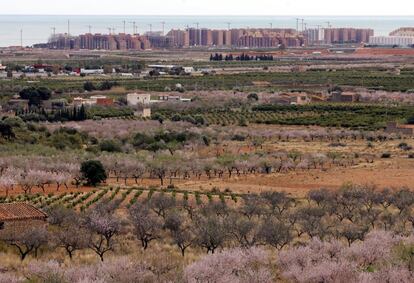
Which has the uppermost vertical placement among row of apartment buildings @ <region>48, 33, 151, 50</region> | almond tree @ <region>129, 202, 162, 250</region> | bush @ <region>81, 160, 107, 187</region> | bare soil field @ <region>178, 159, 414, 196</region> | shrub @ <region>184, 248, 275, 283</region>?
shrub @ <region>184, 248, 275, 283</region>

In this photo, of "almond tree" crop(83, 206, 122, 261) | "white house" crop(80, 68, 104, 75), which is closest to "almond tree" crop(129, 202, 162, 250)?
"almond tree" crop(83, 206, 122, 261)

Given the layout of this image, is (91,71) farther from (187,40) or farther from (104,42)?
(187,40)

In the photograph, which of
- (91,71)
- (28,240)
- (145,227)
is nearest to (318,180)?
(145,227)

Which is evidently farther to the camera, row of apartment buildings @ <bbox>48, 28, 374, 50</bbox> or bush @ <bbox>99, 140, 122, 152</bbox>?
row of apartment buildings @ <bbox>48, 28, 374, 50</bbox>

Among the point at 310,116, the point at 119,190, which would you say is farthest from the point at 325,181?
the point at 310,116

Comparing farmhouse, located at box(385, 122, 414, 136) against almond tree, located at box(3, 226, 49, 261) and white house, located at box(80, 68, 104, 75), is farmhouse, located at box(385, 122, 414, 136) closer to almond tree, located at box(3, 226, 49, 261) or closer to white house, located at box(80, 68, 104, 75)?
almond tree, located at box(3, 226, 49, 261)

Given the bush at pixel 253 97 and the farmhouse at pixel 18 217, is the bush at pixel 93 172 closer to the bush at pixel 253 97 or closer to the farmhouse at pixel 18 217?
the farmhouse at pixel 18 217
